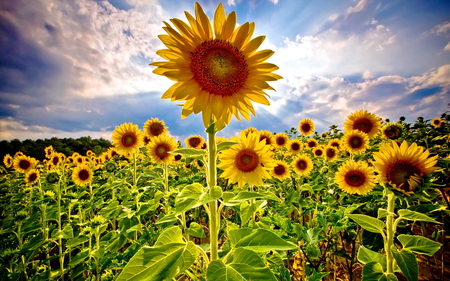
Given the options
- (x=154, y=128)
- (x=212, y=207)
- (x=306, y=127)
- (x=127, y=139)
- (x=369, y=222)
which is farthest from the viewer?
(x=306, y=127)

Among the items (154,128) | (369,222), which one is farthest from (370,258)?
(154,128)

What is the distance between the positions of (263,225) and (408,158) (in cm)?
141

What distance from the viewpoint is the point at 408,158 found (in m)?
1.61

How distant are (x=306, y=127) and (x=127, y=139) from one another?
627 cm

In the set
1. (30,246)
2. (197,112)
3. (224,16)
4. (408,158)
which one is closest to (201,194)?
(197,112)

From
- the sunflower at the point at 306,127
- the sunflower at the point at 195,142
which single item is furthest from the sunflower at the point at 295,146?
the sunflower at the point at 195,142

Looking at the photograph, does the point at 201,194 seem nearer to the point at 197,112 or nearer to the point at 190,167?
the point at 197,112

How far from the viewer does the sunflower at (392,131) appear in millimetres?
4285

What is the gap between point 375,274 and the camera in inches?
56.3

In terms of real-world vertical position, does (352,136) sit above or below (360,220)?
above

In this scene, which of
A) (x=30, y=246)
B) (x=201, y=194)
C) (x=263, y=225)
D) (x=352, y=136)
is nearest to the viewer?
(x=201, y=194)

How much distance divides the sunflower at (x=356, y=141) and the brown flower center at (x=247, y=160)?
11.1ft

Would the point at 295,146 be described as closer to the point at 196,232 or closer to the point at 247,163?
the point at 247,163

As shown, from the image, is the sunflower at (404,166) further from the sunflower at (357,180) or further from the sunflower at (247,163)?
the sunflower at (357,180)
